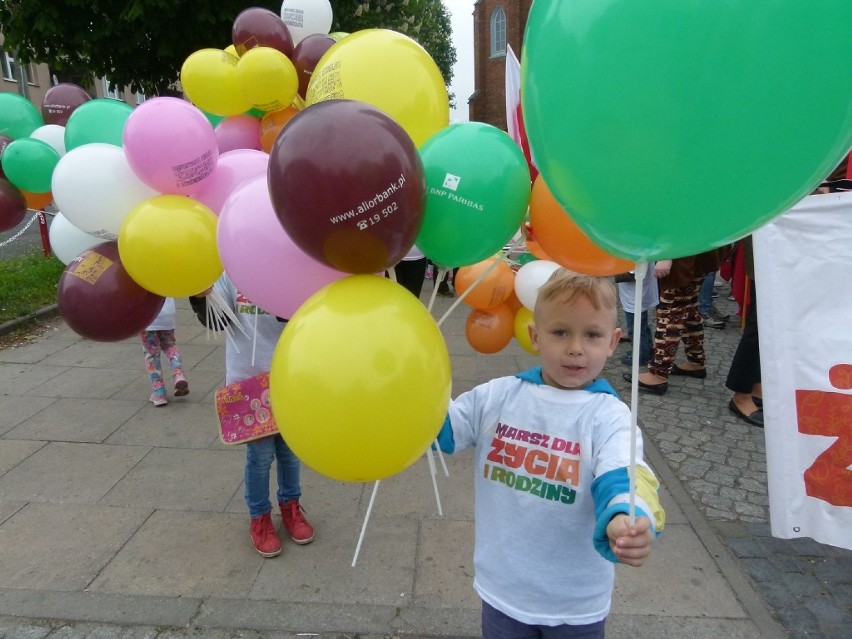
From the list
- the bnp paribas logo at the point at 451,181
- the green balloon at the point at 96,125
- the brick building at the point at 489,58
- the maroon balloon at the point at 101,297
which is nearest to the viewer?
the bnp paribas logo at the point at 451,181

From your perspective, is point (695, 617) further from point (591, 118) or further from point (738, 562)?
point (591, 118)

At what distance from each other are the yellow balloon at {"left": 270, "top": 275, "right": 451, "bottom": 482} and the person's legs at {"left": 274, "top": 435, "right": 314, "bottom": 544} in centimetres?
155

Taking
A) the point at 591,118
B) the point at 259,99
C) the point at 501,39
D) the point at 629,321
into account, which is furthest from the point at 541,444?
the point at 501,39

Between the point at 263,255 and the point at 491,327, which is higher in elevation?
the point at 263,255

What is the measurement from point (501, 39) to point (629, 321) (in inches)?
1126

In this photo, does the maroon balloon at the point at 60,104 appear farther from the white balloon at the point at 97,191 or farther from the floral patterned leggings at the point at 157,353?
the floral patterned leggings at the point at 157,353

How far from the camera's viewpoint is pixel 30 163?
2.35 m

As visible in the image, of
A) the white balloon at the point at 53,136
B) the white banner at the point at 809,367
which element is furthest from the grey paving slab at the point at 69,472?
the white banner at the point at 809,367

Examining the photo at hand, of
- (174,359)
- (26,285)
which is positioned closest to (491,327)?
(174,359)

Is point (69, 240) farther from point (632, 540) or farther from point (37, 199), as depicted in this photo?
point (632, 540)

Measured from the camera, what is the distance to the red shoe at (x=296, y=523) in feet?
9.70

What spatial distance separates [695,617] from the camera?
98.4 inches

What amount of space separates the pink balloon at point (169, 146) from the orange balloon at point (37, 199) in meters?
0.95

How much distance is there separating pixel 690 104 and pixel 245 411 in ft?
7.02
